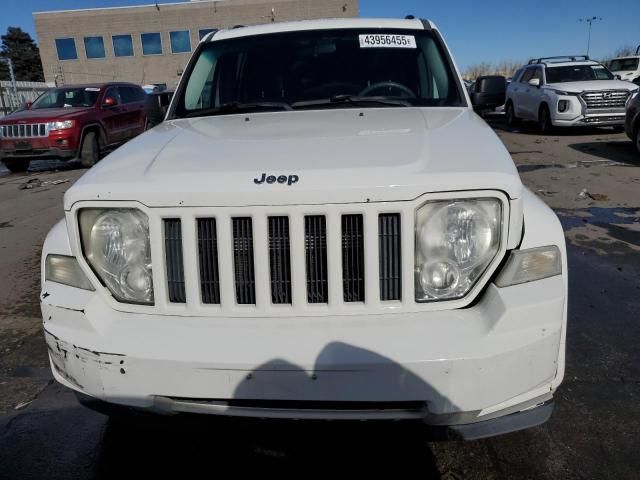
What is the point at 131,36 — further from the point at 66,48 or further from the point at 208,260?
the point at 208,260

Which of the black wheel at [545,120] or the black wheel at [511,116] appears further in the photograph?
the black wheel at [511,116]

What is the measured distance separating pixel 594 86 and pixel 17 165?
43.7 ft

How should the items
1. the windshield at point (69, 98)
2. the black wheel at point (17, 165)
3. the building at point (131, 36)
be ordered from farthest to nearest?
the building at point (131, 36) → the windshield at point (69, 98) → the black wheel at point (17, 165)

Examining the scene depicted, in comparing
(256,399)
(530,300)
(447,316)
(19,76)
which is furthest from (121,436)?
(19,76)

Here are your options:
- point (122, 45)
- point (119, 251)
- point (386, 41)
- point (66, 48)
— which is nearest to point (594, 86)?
point (386, 41)

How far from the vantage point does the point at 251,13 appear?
4281 cm

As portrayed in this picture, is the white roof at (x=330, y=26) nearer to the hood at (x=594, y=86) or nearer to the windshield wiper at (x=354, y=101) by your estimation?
the windshield wiper at (x=354, y=101)

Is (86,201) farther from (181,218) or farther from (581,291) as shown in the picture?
(581,291)

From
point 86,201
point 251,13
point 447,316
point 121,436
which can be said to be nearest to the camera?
point 447,316

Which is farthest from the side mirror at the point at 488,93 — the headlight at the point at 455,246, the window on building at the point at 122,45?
the window on building at the point at 122,45

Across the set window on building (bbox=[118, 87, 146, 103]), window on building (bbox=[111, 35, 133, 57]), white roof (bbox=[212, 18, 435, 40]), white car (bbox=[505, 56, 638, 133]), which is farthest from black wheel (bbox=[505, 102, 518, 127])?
window on building (bbox=[111, 35, 133, 57])

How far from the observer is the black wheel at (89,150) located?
11.2 meters

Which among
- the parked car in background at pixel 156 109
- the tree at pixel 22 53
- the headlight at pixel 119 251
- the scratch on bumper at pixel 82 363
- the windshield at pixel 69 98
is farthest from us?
the tree at pixel 22 53

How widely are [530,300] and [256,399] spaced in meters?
0.95
